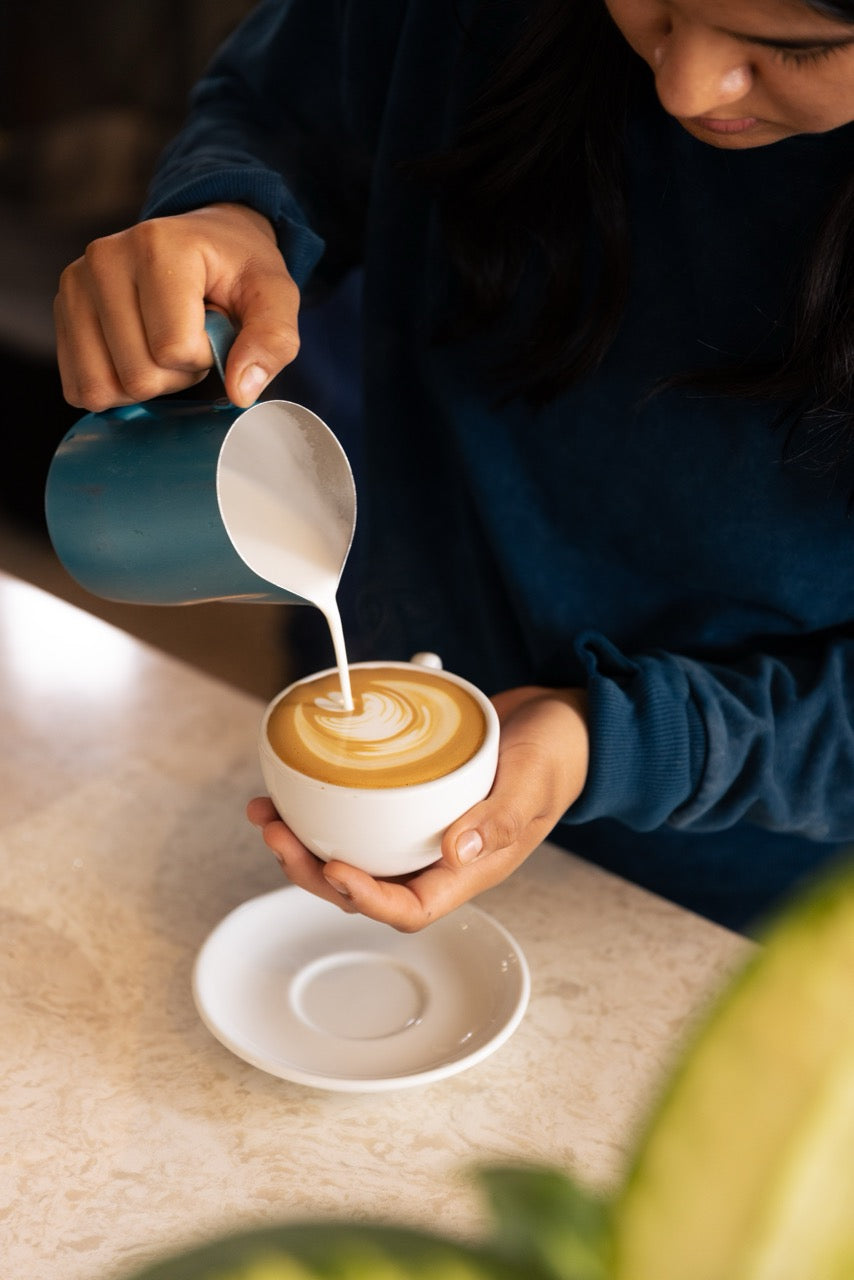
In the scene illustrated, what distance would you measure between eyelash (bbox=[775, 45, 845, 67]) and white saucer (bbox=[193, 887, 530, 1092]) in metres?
0.64

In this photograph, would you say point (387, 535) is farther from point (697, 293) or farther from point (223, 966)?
point (223, 966)

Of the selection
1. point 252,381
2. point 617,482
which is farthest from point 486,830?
point 617,482

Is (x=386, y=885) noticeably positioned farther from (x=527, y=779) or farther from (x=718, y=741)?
(x=718, y=741)

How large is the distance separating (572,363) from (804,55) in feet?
1.50

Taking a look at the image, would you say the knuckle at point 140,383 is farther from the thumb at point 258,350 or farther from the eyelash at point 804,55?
the eyelash at point 804,55

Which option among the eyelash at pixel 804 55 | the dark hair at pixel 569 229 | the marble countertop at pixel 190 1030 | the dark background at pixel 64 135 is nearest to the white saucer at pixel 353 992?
the marble countertop at pixel 190 1030

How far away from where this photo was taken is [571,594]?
129 centimetres

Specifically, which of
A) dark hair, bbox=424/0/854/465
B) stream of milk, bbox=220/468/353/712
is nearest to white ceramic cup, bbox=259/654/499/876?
stream of milk, bbox=220/468/353/712

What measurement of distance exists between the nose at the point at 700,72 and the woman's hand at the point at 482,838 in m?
0.48

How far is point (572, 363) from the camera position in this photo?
1173 millimetres

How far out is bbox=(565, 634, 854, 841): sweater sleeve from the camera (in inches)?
41.8

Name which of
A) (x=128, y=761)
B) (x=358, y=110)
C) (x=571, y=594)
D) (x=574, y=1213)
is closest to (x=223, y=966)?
(x=128, y=761)

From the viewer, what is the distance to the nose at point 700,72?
0.75m

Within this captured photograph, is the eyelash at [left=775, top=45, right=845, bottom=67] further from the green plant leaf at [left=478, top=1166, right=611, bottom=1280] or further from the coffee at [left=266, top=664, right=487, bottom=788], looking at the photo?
the green plant leaf at [left=478, top=1166, right=611, bottom=1280]
